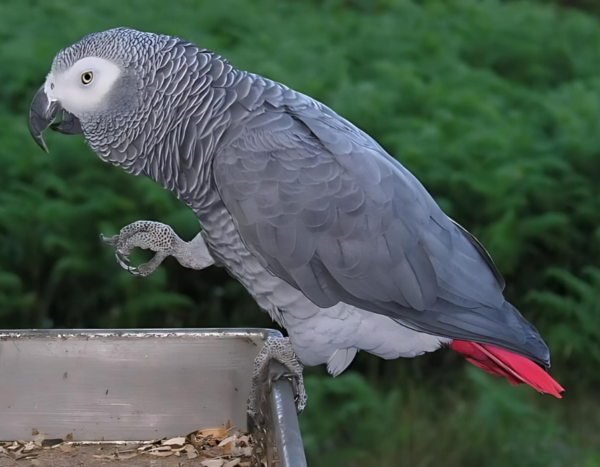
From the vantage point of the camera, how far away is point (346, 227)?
108cm

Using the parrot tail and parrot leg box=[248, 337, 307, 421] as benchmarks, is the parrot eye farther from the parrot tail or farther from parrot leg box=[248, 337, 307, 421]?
the parrot tail

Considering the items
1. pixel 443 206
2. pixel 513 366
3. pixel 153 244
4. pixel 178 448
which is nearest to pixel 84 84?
pixel 153 244

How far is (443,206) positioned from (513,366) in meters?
0.94

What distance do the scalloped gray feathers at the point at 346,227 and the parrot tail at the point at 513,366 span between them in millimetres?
42

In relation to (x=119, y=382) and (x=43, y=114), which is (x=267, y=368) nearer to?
(x=119, y=382)

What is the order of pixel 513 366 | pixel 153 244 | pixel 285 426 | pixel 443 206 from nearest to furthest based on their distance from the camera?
pixel 285 426, pixel 513 366, pixel 153 244, pixel 443 206

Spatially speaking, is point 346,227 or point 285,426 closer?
point 285,426

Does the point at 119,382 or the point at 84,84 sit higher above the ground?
the point at 84,84

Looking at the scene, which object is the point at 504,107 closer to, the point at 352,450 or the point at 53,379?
the point at 352,450

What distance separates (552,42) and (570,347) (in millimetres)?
1541

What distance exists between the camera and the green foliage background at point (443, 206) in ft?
6.30

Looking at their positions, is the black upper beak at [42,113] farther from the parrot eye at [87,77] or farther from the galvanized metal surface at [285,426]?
the galvanized metal surface at [285,426]

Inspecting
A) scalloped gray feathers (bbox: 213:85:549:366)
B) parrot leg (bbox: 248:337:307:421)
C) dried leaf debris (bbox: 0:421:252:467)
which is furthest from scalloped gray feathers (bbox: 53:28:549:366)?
dried leaf debris (bbox: 0:421:252:467)

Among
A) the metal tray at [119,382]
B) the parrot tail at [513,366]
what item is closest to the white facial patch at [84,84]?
the metal tray at [119,382]
